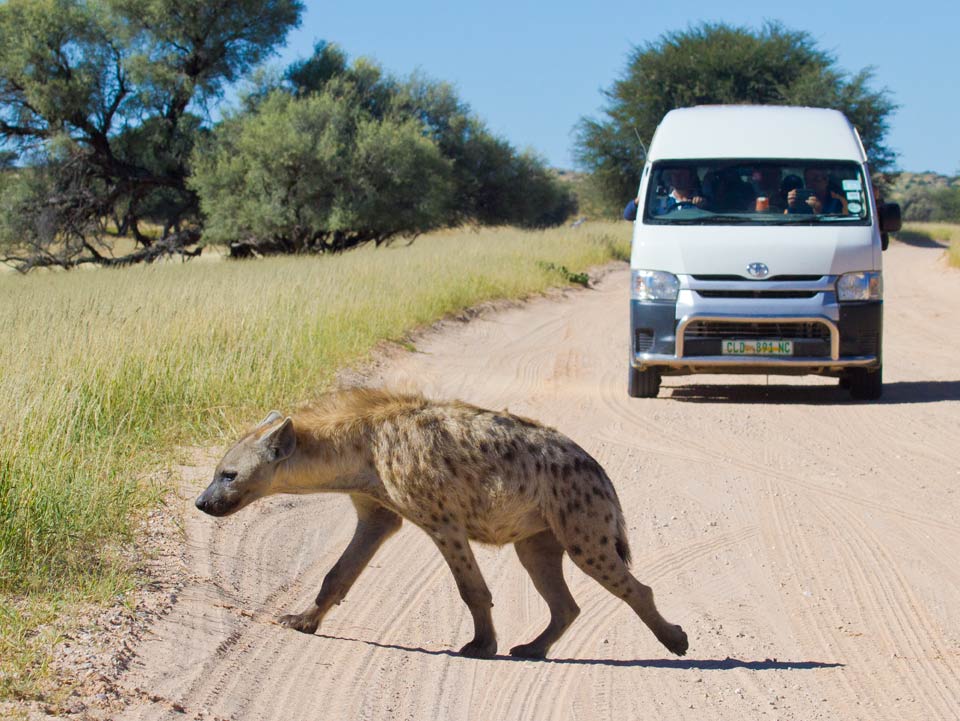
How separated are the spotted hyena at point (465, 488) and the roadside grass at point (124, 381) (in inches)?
31.5

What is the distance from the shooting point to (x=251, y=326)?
11.0 meters

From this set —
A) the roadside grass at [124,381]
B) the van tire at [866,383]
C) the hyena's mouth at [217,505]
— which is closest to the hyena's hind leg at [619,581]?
the hyena's mouth at [217,505]

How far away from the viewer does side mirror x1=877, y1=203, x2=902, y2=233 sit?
1093 cm

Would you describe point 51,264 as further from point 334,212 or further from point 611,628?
point 611,628

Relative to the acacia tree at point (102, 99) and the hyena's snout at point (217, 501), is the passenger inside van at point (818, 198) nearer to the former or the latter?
the hyena's snout at point (217, 501)

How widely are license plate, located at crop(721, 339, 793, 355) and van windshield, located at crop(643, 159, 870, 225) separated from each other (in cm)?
111

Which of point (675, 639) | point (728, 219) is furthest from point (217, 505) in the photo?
point (728, 219)

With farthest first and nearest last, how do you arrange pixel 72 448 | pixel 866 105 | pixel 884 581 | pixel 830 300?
pixel 866 105 < pixel 830 300 < pixel 72 448 < pixel 884 581

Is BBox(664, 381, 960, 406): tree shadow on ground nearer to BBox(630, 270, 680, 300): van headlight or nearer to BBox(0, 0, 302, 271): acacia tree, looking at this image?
BBox(630, 270, 680, 300): van headlight

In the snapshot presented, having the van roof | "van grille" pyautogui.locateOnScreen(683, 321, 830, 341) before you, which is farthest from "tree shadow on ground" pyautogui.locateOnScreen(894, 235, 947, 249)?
"van grille" pyautogui.locateOnScreen(683, 321, 830, 341)

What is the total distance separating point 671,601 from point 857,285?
5757 mm

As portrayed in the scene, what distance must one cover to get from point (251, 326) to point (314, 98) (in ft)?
71.4

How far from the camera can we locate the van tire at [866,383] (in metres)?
11.0

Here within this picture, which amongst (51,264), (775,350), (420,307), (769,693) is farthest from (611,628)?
(51,264)
